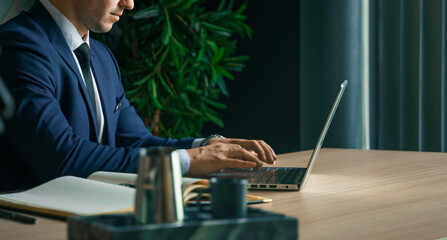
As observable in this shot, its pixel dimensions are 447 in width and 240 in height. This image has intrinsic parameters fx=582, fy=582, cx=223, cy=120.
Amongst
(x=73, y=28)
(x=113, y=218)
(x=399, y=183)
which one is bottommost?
(x=399, y=183)

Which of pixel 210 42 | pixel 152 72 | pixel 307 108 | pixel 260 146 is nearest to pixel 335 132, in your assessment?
pixel 307 108

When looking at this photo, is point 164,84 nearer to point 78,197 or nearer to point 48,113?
point 48,113

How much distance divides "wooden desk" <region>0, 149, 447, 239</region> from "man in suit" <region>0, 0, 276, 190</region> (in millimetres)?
251

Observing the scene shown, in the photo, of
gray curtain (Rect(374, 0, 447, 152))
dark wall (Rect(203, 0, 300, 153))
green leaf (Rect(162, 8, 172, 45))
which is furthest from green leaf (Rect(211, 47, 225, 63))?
gray curtain (Rect(374, 0, 447, 152))

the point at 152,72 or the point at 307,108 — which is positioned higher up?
the point at 152,72

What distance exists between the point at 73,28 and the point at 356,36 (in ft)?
7.69

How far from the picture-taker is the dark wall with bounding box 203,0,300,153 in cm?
448

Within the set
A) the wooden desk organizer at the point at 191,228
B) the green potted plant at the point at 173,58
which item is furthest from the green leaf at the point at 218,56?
the wooden desk organizer at the point at 191,228

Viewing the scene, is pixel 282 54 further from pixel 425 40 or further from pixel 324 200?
pixel 324 200

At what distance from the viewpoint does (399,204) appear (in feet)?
4.21

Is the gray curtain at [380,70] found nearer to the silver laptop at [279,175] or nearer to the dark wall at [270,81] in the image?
the dark wall at [270,81]

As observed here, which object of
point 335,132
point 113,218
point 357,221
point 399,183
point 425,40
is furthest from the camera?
point 335,132

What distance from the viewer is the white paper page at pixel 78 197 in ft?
3.58

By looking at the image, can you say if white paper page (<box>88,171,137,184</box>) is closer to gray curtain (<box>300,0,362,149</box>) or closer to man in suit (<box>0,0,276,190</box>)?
man in suit (<box>0,0,276,190</box>)
